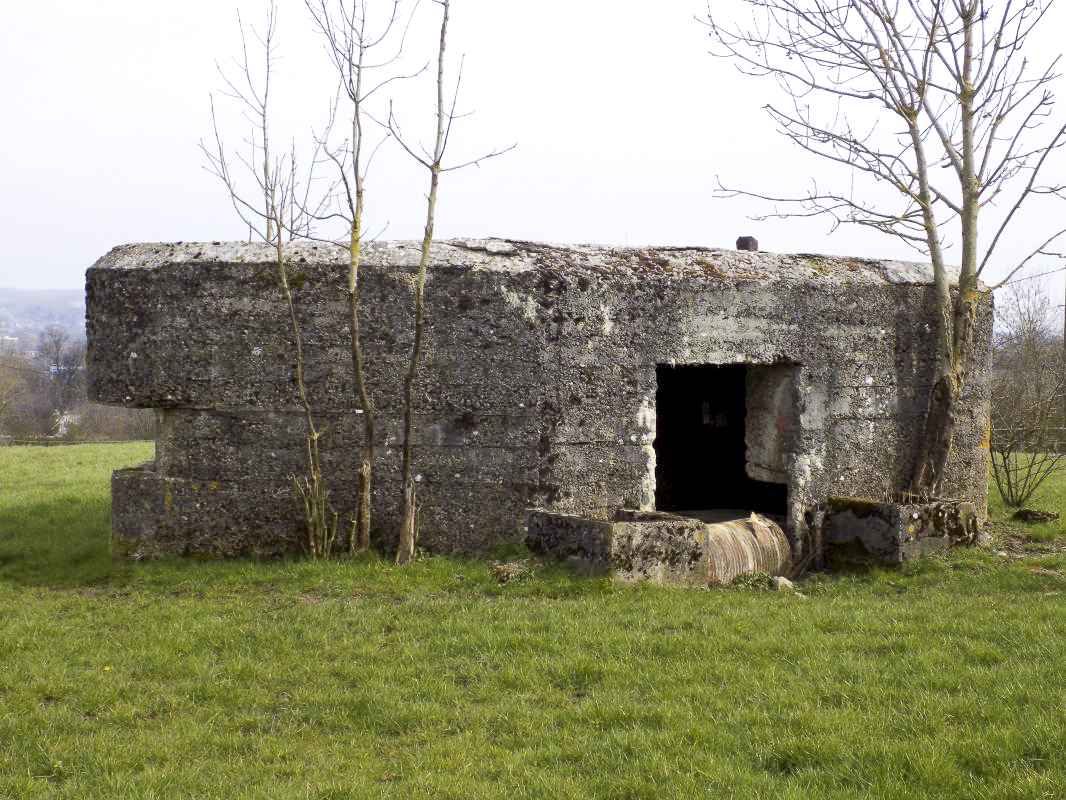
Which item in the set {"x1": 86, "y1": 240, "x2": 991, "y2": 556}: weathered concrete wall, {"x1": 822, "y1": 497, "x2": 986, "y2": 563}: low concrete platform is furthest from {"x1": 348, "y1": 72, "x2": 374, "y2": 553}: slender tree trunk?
{"x1": 822, "y1": 497, "x2": 986, "y2": 563}: low concrete platform

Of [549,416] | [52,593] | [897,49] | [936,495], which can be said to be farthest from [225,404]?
[897,49]

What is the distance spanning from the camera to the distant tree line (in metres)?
34.5

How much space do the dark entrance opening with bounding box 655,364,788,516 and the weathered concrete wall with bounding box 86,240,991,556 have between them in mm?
2969

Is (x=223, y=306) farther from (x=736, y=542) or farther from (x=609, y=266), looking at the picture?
(x=736, y=542)

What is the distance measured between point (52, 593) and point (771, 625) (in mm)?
4375

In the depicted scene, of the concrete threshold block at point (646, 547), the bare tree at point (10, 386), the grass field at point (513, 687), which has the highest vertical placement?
the bare tree at point (10, 386)

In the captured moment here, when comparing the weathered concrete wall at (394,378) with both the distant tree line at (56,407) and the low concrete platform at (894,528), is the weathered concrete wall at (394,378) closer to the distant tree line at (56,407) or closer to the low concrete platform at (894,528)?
the low concrete platform at (894,528)

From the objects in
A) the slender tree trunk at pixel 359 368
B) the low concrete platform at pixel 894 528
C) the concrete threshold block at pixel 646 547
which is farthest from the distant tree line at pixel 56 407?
the low concrete platform at pixel 894 528

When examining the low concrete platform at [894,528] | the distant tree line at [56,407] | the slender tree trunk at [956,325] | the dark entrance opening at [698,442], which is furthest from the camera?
the distant tree line at [56,407]

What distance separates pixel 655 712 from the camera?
12.3ft

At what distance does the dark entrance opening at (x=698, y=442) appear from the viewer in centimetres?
1008

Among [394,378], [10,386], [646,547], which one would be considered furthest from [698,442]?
[10,386]

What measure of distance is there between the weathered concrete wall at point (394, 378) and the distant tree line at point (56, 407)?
22.7 metres

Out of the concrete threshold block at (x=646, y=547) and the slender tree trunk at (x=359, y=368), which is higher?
the slender tree trunk at (x=359, y=368)
